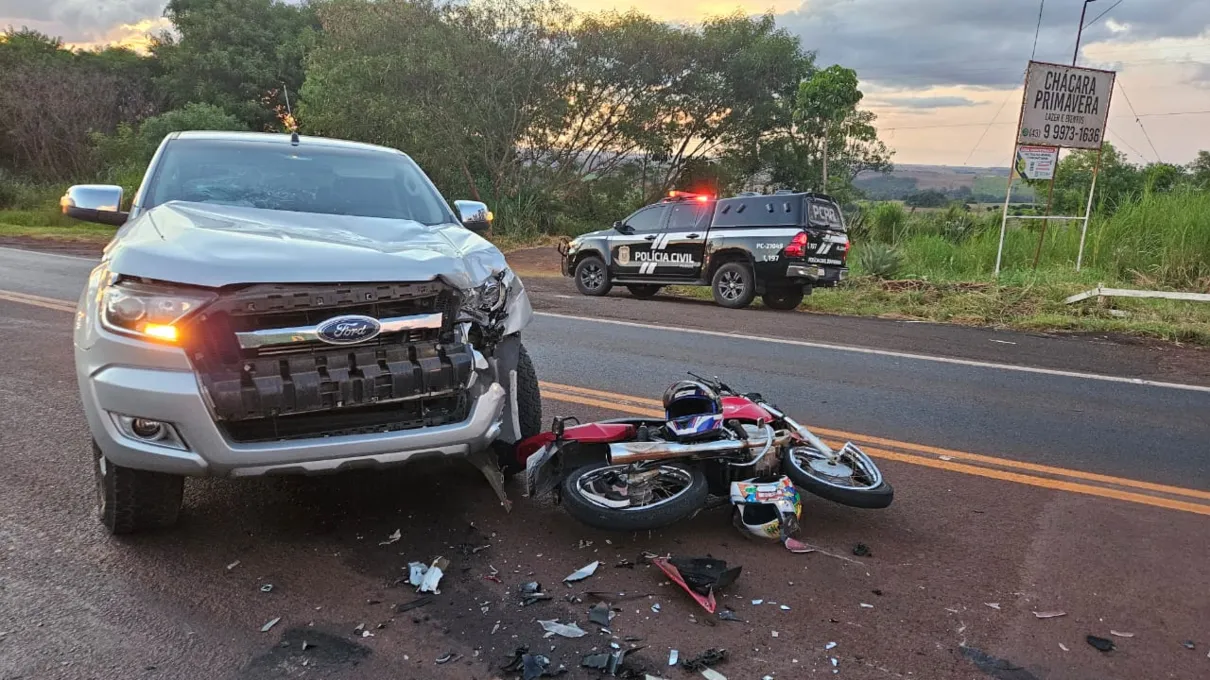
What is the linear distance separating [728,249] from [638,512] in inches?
391

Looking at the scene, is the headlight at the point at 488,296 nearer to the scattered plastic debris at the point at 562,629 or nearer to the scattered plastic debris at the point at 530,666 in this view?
the scattered plastic debris at the point at 562,629

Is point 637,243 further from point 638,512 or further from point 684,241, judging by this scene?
point 638,512

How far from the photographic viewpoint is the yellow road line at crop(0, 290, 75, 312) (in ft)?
31.9

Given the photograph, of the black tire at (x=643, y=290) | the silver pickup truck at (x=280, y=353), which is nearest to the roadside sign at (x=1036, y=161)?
the black tire at (x=643, y=290)

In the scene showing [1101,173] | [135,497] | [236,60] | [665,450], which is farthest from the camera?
[236,60]

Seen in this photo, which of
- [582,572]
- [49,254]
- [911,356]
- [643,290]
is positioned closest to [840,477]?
Answer: [582,572]

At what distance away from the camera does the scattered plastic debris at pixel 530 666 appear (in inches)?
104

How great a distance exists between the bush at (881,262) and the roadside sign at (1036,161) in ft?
8.23

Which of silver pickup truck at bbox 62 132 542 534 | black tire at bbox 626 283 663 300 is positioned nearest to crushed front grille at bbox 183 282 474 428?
silver pickup truck at bbox 62 132 542 534

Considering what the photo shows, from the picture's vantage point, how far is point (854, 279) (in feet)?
46.8

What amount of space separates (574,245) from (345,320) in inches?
472

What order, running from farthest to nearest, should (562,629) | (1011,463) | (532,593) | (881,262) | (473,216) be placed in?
(881,262), (473,216), (1011,463), (532,593), (562,629)

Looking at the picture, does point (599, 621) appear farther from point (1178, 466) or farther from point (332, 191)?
point (1178, 466)

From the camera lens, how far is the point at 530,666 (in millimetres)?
2688
